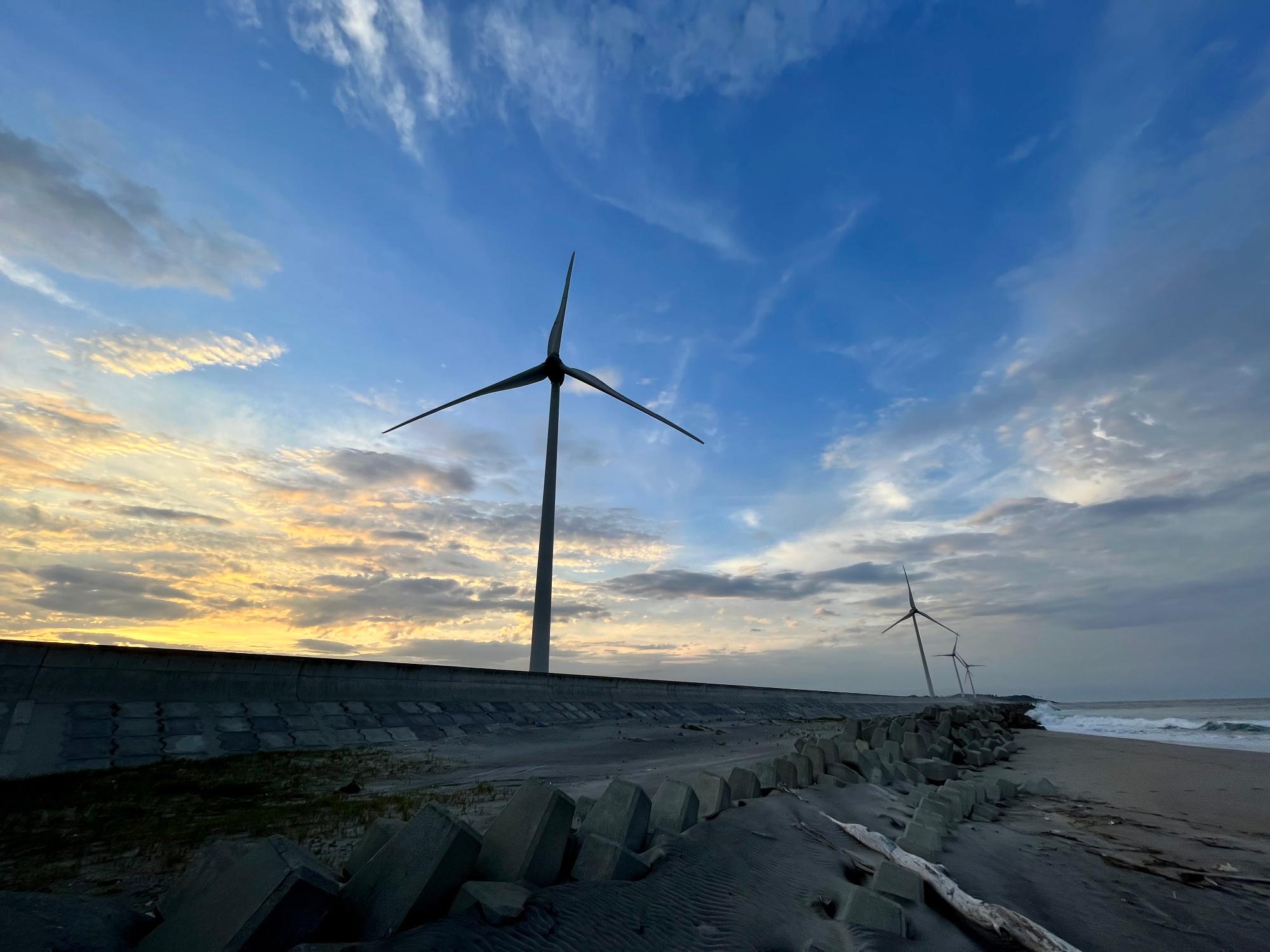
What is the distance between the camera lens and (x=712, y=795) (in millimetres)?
5875

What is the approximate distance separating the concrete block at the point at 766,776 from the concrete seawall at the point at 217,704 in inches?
389

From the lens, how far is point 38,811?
21.7 feet

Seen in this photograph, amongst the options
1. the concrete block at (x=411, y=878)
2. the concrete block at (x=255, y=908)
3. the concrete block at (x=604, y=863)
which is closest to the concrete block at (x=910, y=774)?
the concrete block at (x=604, y=863)

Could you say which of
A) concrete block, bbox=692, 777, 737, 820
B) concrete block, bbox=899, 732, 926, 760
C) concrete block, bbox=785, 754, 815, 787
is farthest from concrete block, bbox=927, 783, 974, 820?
concrete block, bbox=899, 732, 926, 760

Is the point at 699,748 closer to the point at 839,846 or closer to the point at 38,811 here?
the point at 839,846

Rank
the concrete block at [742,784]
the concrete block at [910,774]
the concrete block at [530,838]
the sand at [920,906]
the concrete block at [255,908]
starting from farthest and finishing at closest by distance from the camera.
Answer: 1. the concrete block at [910,774]
2. the concrete block at [742,784]
3. the concrete block at [530,838]
4. the sand at [920,906]
5. the concrete block at [255,908]

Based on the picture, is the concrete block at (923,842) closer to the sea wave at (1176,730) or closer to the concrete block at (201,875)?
the concrete block at (201,875)

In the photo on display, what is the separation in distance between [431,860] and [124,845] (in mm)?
4093

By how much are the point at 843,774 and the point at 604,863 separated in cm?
609

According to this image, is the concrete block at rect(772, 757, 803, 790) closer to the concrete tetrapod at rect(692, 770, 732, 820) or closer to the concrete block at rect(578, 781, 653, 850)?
the concrete tetrapod at rect(692, 770, 732, 820)

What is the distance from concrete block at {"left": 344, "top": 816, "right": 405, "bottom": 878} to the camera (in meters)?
3.58

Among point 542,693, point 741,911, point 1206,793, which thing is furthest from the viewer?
point 542,693

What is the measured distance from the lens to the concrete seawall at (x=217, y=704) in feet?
32.8

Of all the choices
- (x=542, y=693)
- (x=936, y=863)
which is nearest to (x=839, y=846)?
(x=936, y=863)
